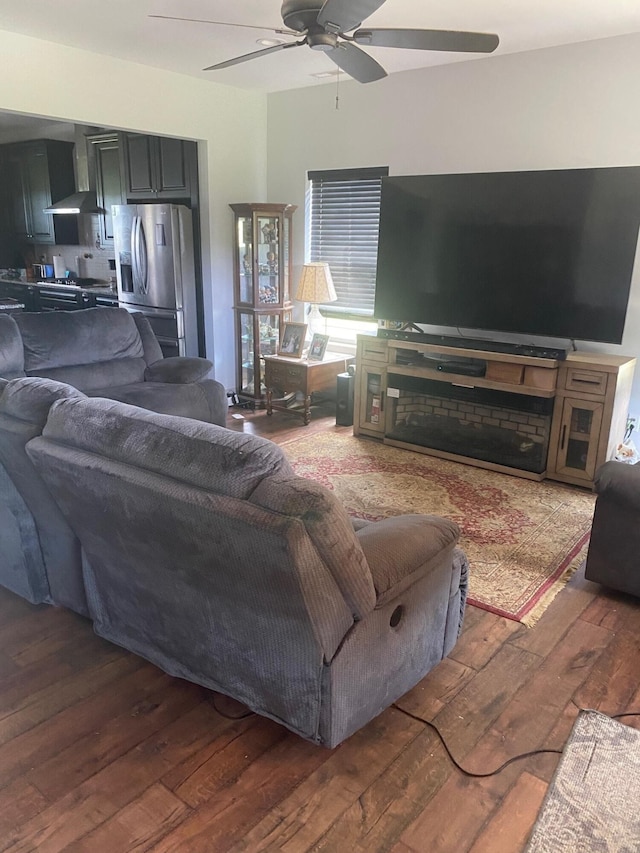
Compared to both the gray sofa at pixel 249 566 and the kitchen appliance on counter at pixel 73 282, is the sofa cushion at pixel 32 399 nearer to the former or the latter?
the gray sofa at pixel 249 566

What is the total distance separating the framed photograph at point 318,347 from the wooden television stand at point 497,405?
550 millimetres

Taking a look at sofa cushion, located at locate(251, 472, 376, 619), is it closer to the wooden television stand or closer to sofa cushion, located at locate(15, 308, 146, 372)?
the wooden television stand

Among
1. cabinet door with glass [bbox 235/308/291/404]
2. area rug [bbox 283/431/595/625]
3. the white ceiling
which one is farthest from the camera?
cabinet door with glass [bbox 235/308/291/404]

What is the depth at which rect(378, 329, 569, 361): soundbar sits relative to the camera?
12.6 ft

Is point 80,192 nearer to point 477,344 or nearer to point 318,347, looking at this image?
point 318,347

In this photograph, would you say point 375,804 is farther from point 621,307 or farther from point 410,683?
A: point 621,307

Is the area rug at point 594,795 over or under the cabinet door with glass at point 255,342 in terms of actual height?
under

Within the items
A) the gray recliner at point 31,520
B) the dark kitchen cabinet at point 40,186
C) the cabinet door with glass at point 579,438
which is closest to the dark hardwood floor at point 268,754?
the gray recliner at point 31,520

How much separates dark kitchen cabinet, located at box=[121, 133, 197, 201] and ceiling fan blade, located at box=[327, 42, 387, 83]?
2558 millimetres

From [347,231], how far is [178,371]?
1.93 m

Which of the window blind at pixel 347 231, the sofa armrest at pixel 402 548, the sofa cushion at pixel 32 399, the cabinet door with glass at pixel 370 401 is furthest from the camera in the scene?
the window blind at pixel 347 231

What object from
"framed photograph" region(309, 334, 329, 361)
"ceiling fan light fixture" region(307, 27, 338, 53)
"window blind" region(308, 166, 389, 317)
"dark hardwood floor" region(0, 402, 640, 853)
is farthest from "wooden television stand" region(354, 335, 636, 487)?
"ceiling fan light fixture" region(307, 27, 338, 53)

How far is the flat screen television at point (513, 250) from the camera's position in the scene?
3686 millimetres

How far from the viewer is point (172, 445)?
166cm
